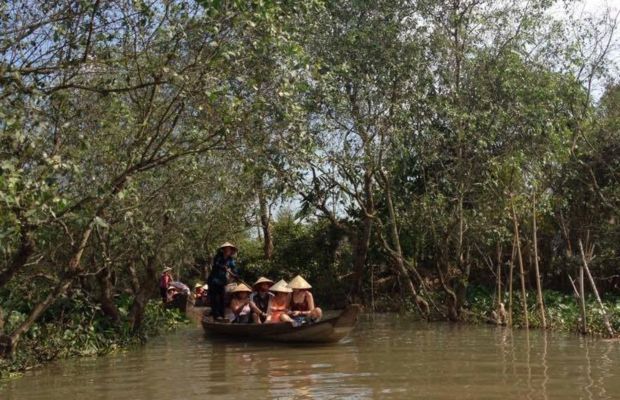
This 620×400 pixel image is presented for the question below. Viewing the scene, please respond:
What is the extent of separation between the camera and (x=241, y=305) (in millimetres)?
13258

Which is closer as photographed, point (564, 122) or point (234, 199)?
point (234, 199)

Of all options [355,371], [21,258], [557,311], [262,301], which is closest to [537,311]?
[557,311]

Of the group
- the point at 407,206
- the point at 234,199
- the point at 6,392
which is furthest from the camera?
the point at 407,206

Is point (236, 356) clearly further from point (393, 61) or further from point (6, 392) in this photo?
point (393, 61)

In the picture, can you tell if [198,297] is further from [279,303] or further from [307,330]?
[307,330]

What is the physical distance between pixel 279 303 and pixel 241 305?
3.89ft

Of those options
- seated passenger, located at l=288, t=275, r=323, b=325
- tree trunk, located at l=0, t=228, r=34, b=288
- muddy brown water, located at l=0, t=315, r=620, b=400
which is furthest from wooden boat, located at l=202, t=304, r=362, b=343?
tree trunk, located at l=0, t=228, r=34, b=288

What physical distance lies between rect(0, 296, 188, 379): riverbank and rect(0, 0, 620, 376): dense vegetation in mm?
59

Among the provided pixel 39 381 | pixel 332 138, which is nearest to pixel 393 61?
pixel 332 138

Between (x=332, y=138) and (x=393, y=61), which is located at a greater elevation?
(x=393, y=61)

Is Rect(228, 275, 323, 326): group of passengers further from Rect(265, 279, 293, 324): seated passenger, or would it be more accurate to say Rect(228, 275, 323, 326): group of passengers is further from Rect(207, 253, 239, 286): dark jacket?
Rect(207, 253, 239, 286): dark jacket

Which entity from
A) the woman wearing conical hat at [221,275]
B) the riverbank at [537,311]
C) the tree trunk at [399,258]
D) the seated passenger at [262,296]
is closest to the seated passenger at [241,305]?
the seated passenger at [262,296]

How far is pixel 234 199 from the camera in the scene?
502 inches

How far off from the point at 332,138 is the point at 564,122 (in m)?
4.29
